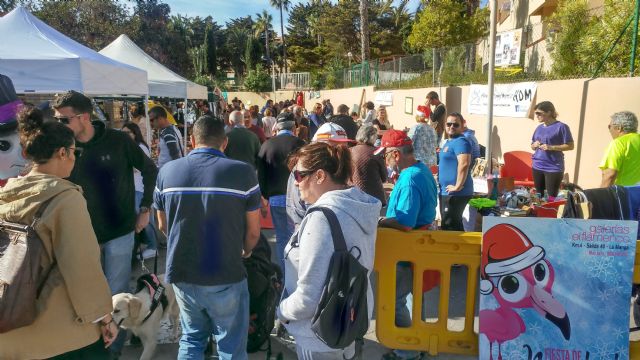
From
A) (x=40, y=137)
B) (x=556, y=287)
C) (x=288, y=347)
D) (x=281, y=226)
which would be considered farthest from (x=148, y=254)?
(x=556, y=287)

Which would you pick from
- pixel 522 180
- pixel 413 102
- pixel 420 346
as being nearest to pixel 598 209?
pixel 420 346

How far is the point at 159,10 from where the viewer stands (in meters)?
41.3

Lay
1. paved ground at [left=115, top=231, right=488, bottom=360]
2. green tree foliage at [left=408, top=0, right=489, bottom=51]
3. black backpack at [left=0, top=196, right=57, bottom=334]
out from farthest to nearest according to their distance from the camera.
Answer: green tree foliage at [left=408, top=0, right=489, bottom=51]
paved ground at [left=115, top=231, right=488, bottom=360]
black backpack at [left=0, top=196, right=57, bottom=334]

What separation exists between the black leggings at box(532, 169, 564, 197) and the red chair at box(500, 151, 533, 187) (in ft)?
5.25

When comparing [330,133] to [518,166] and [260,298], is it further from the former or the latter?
[518,166]

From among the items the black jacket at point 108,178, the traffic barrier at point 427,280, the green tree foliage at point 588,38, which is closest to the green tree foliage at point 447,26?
the green tree foliage at point 588,38

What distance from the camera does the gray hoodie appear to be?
6.40 ft

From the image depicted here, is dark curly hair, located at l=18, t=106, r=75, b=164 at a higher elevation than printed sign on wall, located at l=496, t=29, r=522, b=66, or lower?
lower

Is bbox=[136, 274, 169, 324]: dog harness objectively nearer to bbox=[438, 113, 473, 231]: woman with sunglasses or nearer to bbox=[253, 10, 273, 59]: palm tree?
bbox=[438, 113, 473, 231]: woman with sunglasses

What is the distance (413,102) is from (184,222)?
12804 mm

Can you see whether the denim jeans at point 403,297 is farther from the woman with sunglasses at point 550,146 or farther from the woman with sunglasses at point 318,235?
the woman with sunglasses at point 550,146

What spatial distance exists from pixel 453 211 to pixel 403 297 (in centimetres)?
182

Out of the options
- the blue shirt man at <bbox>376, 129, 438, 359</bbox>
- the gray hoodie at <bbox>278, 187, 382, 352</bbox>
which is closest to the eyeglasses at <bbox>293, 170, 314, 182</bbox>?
the gray hoodie at <bbox>278, 187, 382, 352</bbox>

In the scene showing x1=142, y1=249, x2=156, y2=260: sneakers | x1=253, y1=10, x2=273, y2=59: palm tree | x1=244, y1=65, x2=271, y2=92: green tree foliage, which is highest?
x1=253, y1=10, x2=273, y2=59: palm tree
